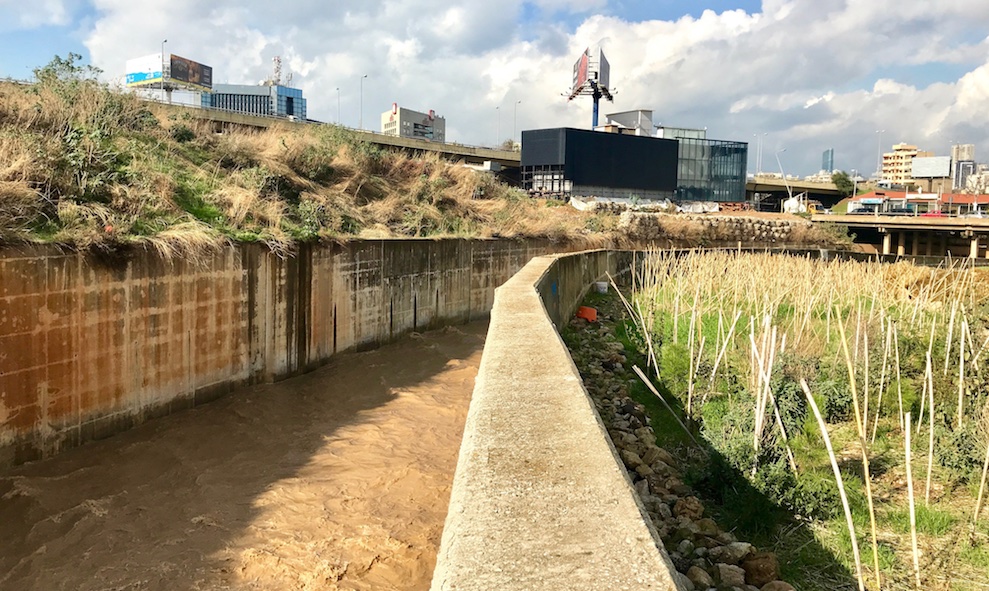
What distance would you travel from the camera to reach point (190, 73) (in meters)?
82.4

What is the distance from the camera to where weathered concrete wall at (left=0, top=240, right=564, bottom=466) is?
7309 mm

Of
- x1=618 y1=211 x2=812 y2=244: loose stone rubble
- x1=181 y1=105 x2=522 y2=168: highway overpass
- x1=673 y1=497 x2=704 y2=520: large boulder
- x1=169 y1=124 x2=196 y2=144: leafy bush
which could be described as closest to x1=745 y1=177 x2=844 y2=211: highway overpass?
x1=181 y1=105 x2=522 y2=168: highway overpass

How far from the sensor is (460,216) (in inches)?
856

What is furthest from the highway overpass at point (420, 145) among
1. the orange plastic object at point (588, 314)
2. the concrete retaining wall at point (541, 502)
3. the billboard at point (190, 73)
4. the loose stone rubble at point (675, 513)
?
the billboard at point (190, 73)

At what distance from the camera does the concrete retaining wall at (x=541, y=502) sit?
85.8 inches

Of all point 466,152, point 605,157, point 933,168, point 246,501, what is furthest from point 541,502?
point 933,168

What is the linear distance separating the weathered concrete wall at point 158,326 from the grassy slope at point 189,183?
17.6 inches

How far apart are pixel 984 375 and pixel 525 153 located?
53.8 meters

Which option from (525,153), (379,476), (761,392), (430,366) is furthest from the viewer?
(525,153)

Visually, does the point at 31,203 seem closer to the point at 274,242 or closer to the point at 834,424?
the point at 274,242

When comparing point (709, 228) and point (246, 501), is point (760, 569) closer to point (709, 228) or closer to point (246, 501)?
point (246, 501)

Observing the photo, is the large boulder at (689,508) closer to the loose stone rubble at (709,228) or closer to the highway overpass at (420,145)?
the loose stone rubble at (709,228)

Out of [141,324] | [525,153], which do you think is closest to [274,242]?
[141,324]

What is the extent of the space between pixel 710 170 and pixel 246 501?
6468 centimetres
